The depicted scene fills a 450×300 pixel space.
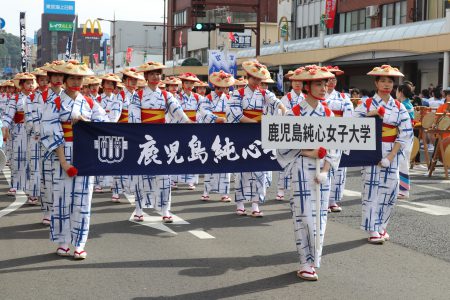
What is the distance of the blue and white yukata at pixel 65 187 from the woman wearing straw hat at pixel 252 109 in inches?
124

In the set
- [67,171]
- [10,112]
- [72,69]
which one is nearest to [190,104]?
[10,112]

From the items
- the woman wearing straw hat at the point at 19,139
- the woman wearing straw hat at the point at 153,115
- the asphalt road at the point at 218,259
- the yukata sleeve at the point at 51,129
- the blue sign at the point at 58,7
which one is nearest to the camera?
the asphalt road at the point at 218,259

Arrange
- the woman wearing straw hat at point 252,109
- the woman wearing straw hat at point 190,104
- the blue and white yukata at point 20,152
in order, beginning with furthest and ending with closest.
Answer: the woman wearing straw hat at point 190,104
the blue and white yukata at point 20,152
the woman wearing straw hat at point 252,109

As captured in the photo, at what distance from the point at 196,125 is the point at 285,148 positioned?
2.35 metres

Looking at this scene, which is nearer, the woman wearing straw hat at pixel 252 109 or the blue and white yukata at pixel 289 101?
the woman wearing straw hat at pixel 252 109

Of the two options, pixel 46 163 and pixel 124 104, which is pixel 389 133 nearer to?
pixel 46 163

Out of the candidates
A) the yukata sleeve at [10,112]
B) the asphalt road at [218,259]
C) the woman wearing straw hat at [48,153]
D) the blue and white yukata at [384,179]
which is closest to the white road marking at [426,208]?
the asphalt road at [218,259]

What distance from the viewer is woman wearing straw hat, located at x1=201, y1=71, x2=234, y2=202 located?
484 inches

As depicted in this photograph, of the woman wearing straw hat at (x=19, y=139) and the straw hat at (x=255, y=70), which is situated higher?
the straw hat at (x=255, y=70)

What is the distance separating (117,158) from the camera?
8383mm

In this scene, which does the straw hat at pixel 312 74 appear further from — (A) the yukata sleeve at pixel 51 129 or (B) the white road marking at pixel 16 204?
(B) the white road marking at pixel 16 204

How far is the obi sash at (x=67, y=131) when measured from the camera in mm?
7645

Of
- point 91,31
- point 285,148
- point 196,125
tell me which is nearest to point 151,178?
point 196,125

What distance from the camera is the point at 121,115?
13039mm
